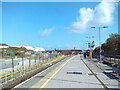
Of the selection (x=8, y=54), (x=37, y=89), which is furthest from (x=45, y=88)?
(x=8, y=54)

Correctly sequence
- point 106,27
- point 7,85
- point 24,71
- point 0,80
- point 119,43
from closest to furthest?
point 7,85, point 0,80, point 24,71, point 106,27, point 119,43

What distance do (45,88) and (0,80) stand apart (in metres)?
3.86

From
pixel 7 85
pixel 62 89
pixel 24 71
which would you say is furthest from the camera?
pixel 24 71

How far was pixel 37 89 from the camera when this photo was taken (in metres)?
11.3

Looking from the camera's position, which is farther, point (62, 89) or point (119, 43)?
point (119, 43)

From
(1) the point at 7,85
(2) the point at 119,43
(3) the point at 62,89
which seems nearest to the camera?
(3) the point at 62,89

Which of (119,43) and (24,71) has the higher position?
(119,43)

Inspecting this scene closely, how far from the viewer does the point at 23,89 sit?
11.4m

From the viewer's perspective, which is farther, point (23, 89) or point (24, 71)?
point (24, 71)

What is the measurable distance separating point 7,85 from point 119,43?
5472 cm

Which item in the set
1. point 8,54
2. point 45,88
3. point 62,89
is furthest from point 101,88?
point 8,54

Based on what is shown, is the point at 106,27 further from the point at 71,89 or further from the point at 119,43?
the point at 71,89

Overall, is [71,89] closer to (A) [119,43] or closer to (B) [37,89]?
(B) [37,89]

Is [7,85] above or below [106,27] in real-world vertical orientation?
below
